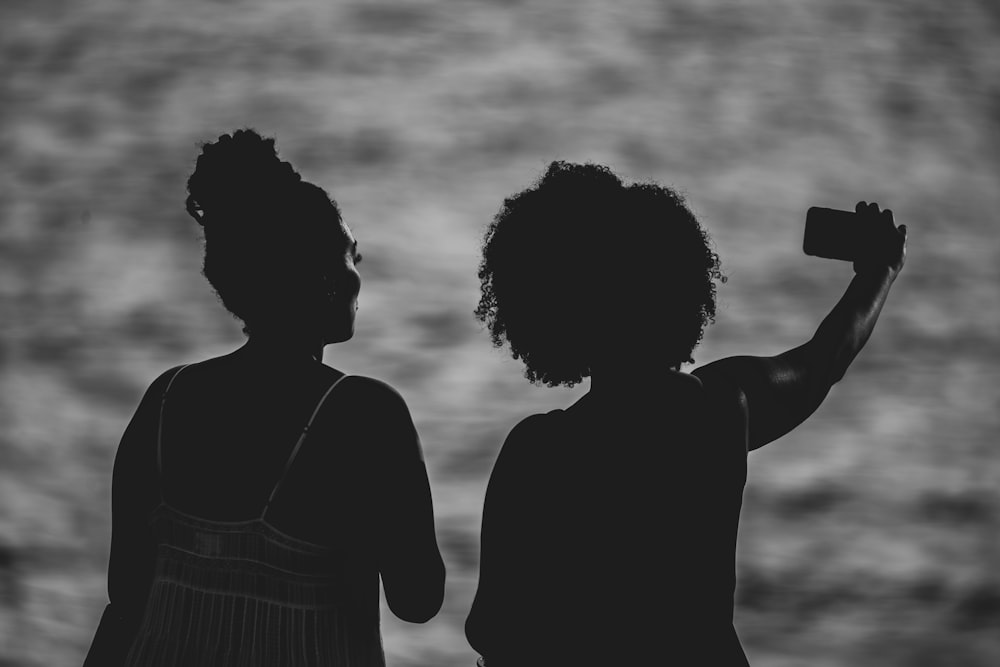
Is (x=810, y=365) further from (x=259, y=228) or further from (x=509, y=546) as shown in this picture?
(x=259, y=228)

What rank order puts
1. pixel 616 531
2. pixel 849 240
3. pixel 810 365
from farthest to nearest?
pixel 849 240, pixel 810 365, pixel 616 531

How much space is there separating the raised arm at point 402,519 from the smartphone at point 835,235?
63 cm

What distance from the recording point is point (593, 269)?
1.47 metres

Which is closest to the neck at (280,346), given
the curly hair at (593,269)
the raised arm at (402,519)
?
the raised arm at (402,519)

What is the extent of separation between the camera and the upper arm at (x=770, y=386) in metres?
1.42

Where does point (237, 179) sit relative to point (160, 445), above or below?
above

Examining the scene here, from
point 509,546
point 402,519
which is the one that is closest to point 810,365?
point 509,546

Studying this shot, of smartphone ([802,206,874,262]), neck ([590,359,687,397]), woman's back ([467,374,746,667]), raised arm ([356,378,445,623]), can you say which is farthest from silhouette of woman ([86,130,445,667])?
smartphone ([802,206,874,262])

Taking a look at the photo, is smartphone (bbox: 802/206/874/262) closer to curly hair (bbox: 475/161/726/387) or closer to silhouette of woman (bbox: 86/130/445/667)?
curly hair (bbox: 475/161/726/387)

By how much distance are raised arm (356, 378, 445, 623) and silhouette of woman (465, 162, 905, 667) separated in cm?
7

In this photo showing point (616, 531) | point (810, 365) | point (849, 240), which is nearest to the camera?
point (616, 531)

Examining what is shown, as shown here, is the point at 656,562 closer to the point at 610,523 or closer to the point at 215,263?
the point at 610,523

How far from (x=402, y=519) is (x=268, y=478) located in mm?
175

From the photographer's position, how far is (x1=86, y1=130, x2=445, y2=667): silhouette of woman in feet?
4.81
